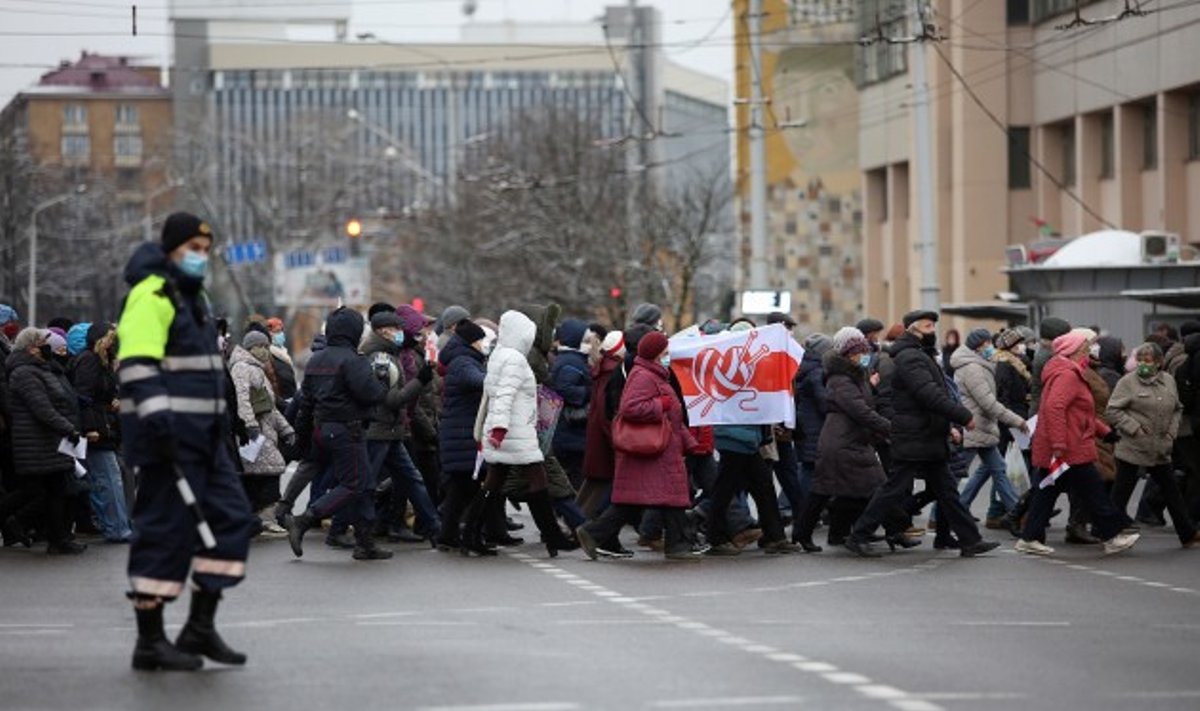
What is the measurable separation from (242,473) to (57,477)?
2.16 meters

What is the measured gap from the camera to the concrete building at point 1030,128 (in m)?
54.6

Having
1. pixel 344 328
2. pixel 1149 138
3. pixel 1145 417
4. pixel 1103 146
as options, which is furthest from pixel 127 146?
pixel 344 328

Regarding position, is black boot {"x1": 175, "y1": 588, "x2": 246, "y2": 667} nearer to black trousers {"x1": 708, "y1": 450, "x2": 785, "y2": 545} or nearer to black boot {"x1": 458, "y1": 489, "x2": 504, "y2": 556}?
black boot {"x1": 458, "y1": 489, "x2": 504, "y2": 556}

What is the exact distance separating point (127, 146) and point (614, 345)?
164 m

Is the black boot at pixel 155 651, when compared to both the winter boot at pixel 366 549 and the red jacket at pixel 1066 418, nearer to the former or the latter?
the winter boot at pixel 366 549

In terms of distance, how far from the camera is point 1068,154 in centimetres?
6381

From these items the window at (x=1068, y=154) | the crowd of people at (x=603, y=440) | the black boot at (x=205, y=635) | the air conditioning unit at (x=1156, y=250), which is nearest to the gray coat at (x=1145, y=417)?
the crowd of people at (x=603, y=440)

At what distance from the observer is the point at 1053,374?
70.6 ft

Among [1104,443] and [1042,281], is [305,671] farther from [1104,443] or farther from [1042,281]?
[1042,281]

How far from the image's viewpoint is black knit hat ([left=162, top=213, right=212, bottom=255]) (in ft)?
45.9

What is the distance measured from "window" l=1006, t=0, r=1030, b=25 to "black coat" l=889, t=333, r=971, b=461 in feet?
139

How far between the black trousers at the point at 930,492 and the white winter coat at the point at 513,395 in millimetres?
2370

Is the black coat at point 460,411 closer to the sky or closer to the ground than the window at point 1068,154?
closer to the ground

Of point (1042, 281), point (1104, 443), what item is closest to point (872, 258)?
point (1042, 281)
